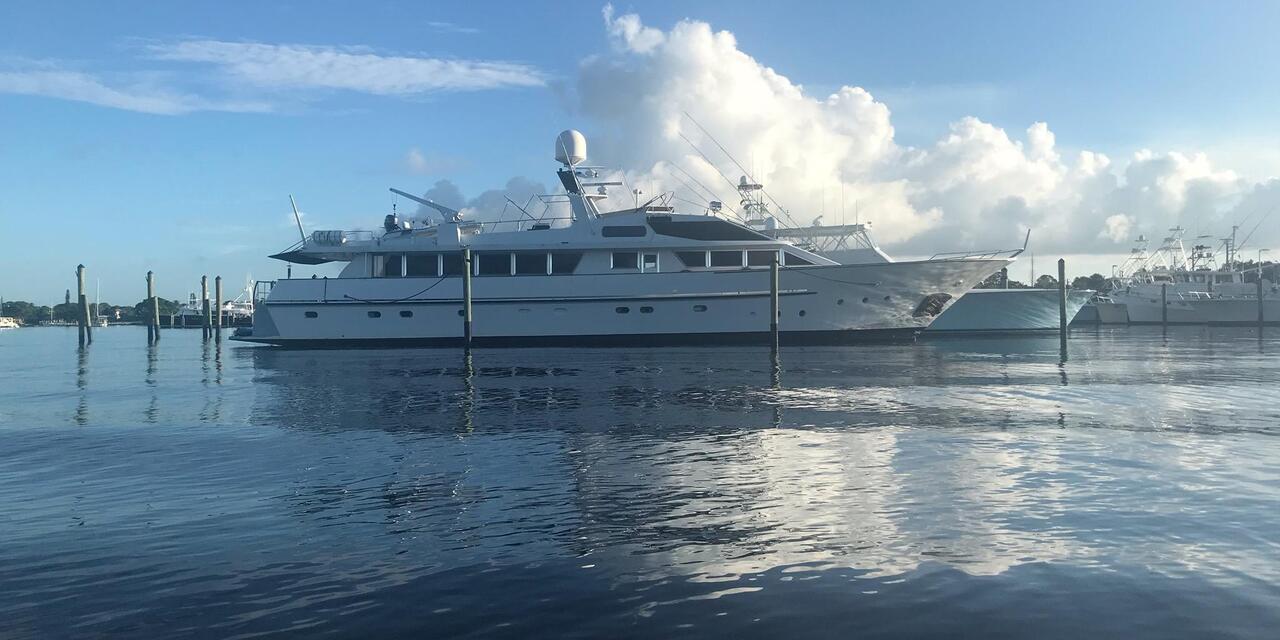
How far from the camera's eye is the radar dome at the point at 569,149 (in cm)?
3550

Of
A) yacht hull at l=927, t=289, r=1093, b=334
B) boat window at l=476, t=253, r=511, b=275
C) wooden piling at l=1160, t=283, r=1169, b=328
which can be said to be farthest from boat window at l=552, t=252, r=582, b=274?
wooden piling at l=1160, t=283, r=1169, b=328

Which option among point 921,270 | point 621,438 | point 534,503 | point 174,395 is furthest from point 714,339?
point 534,503

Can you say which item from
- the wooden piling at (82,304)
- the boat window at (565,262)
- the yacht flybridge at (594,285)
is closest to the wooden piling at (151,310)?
the wooden piling at (82,304)

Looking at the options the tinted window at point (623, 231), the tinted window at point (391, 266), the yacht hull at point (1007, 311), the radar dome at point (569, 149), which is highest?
the radar dome at point (569, 149)

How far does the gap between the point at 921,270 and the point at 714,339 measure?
810 cm

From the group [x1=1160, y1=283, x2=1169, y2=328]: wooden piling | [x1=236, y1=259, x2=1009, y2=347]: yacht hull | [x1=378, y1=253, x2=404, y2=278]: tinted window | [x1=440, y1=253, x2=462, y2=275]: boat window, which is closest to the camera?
[x1=236, y1=259, x2=1009, y2=347]: yacht hull

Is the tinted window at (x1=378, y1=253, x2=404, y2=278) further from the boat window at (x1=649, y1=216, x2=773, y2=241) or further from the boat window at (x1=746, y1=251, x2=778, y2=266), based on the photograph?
the boat window at (x1=746, y1=251, x2=778, y2=266)

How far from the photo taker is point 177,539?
627cm

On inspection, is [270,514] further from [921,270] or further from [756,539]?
[921,270]

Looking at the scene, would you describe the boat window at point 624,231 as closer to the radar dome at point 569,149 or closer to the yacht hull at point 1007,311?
the radar dome at point 569,149

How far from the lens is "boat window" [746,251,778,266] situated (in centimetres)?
3312

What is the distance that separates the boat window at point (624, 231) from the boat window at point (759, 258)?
4.09 m

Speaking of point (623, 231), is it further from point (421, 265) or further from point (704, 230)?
point (421, 265)

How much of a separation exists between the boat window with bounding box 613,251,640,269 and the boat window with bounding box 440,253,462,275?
619 cm
